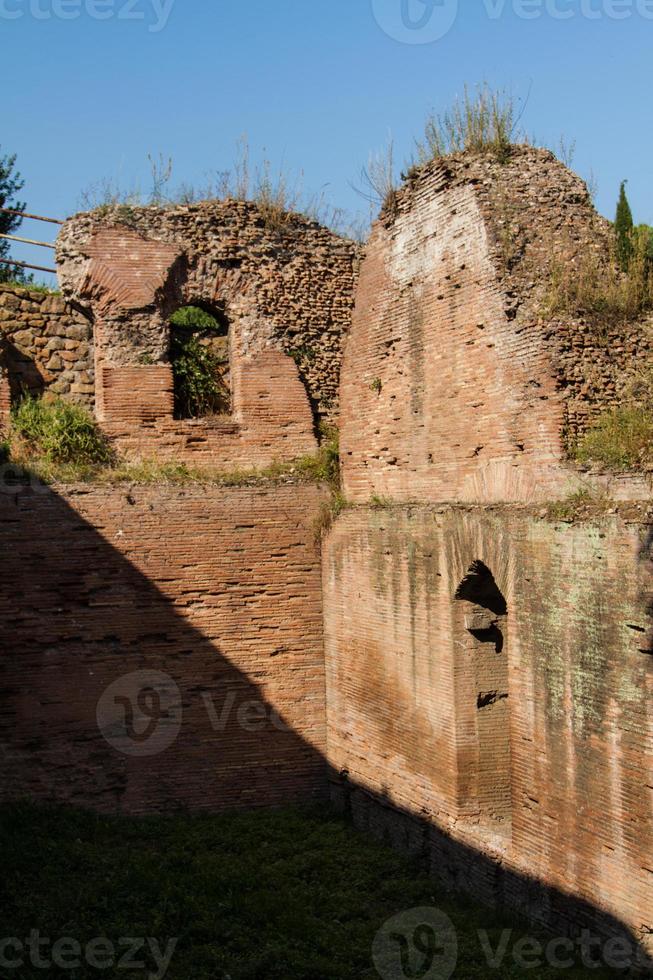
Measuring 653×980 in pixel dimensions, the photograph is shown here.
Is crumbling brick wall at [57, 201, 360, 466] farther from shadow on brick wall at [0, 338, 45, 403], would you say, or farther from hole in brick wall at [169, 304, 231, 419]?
shadow on brick wall at [0, 338, 45, 403]

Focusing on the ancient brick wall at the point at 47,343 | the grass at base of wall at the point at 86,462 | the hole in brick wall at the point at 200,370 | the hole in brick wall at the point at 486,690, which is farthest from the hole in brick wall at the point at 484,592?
the ancient brick wall at the point at 47,343

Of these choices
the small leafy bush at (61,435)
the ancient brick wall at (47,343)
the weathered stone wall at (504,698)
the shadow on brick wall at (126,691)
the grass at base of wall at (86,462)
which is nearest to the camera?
the weathered stone wall at (504,698)

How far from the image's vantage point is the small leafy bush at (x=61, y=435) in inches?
434

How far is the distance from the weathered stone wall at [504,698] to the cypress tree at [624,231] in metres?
2.58

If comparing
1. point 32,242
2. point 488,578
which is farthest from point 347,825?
point 32,242

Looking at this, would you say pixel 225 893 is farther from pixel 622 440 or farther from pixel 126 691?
pixel 622 440

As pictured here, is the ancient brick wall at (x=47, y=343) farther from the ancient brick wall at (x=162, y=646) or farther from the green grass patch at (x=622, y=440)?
the green grass patch at (x=622, y=440)

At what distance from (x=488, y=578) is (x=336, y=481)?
3.00 m

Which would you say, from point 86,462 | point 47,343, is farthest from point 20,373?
point 86,462

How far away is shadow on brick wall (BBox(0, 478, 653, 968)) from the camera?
1023cm

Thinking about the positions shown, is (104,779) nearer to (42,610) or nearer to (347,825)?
(42,610)

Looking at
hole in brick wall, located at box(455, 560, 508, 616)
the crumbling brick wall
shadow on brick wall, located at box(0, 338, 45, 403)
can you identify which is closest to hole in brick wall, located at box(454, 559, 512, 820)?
hole in brick wall, located at box(455, 560, 508, 616)

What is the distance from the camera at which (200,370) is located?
12070 mm

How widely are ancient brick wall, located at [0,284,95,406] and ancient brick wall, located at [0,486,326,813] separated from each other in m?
2.19
